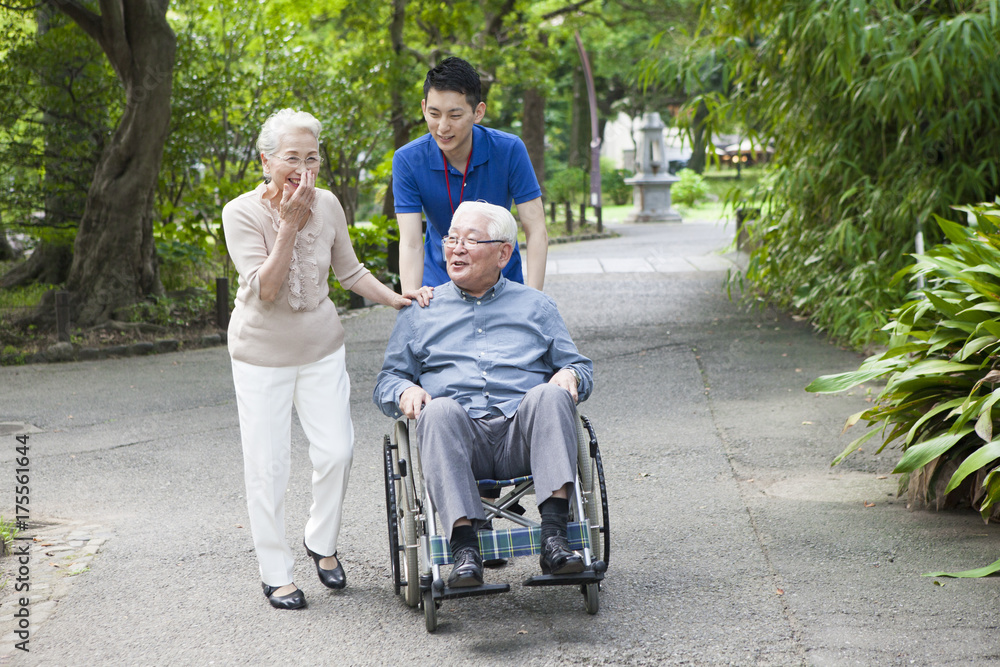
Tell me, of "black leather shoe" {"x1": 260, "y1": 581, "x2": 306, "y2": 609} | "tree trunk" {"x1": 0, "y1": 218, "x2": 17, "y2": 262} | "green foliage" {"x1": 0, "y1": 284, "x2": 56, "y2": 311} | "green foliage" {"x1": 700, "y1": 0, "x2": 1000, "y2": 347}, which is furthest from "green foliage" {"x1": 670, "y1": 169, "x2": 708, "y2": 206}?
"black leather shoe" {"x1": 260, "y1": 581, "x2": 306, "y2": 609}

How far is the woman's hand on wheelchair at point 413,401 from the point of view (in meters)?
3.47

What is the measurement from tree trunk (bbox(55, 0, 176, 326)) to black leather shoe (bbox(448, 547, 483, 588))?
7.61m

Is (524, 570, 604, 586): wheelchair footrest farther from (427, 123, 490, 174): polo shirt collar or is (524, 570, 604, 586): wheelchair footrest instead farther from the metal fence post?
the metal fence post

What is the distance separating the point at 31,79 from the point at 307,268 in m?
8.75

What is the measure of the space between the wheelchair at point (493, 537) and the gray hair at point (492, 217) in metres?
0.72

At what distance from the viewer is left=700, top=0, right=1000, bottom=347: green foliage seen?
24.2ft

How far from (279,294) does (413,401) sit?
568mm

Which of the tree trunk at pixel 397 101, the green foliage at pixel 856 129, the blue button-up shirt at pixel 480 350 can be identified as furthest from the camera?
the tree trunk at pixel 397 101

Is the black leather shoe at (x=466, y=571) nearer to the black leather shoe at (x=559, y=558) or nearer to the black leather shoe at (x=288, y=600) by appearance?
the black leather shoe at (x=559, y=558)

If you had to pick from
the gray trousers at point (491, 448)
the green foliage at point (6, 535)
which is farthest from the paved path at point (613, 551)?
the gray trousers at point (491, 448)

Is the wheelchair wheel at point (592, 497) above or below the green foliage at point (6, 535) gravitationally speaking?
above

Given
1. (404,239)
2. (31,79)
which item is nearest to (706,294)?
(31,79)

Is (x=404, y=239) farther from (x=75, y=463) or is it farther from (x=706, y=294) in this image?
(x=706, y=294)

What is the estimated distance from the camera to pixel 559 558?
3.21 metres
